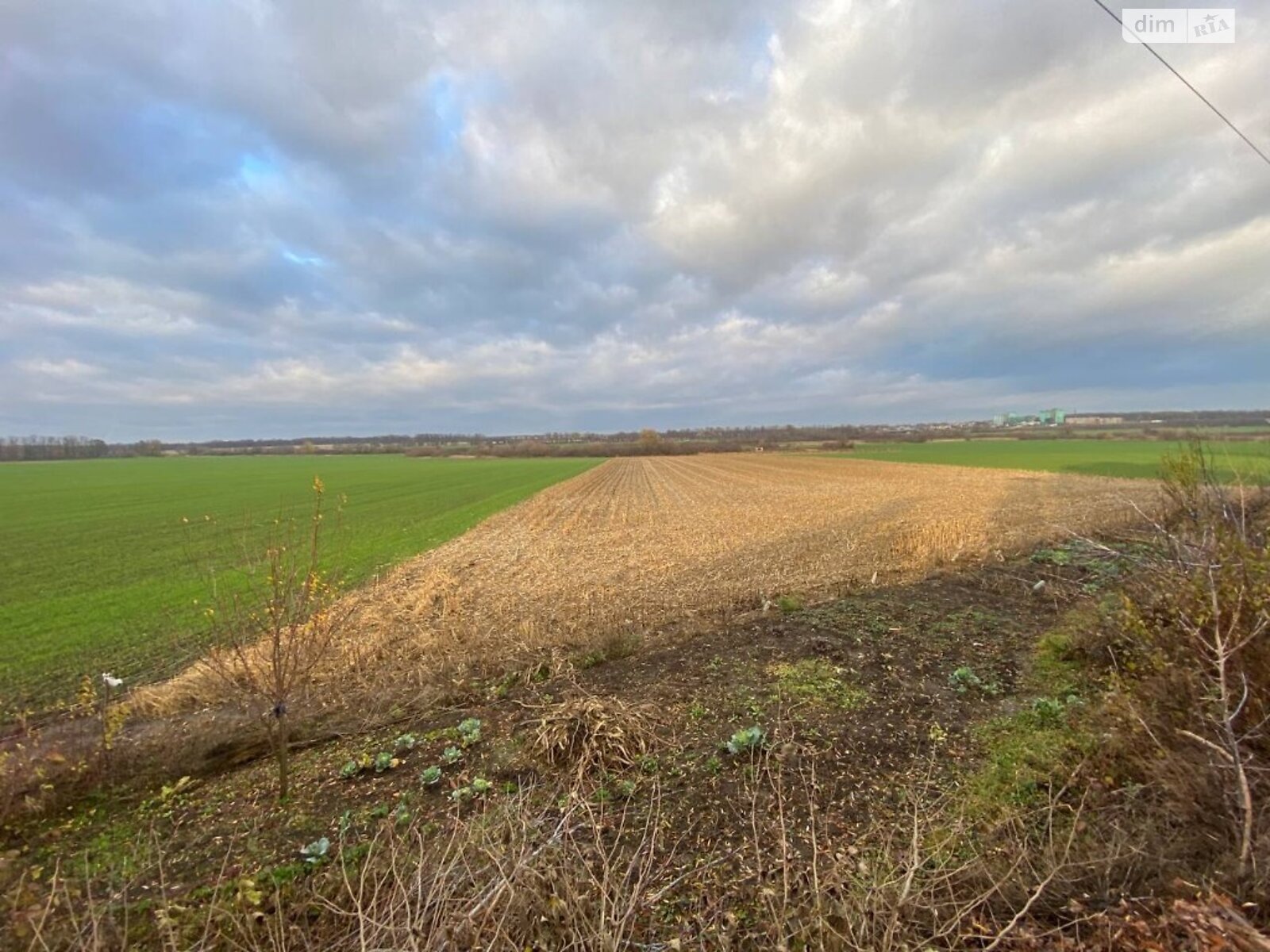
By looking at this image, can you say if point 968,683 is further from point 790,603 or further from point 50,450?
point 50,450

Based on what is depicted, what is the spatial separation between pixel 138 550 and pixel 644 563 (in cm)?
2246

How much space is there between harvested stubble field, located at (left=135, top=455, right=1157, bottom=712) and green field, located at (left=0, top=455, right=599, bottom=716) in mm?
2591

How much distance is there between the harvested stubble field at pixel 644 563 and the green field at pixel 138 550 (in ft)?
8.50

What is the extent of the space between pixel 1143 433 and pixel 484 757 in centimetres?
15668

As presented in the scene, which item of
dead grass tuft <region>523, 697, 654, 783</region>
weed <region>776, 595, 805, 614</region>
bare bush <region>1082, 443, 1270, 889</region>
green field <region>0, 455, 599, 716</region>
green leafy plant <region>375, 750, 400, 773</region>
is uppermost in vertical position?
bare bush <region>1082, 443, 1270, 889</region>

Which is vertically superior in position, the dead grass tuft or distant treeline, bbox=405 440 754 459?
A: distant treeline, bbox=405 440 754 459

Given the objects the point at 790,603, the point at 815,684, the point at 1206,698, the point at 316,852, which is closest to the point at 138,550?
the point at 316,852

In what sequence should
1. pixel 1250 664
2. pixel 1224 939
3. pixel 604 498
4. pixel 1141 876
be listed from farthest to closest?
pixel 604 498 < pixel 1250 664 < pixel 1141 876 < pixel 1224 939

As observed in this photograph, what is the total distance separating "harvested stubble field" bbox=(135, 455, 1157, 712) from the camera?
33.1 feet

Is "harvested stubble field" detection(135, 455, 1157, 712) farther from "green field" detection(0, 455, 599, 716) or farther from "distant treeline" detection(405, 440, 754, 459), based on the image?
"distant treeline" detection(405, 440, 754, 459)

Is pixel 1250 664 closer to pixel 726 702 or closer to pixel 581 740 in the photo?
pixel 726 702

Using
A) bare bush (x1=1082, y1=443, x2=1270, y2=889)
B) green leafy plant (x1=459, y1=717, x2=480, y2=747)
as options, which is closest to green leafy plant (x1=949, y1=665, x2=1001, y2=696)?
bare bush (x1=1082, y1=443, x2=1270, y2=889)

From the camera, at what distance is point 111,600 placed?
16.1m

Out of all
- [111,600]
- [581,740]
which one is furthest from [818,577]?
[111,600]
